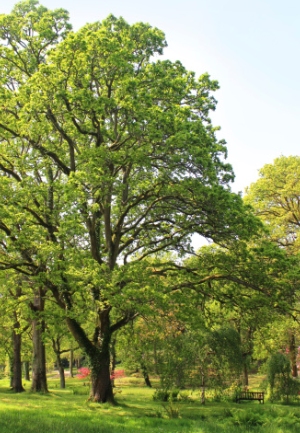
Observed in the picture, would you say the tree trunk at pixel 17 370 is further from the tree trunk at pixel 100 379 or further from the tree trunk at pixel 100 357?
the tree trunk at pixel 100 379

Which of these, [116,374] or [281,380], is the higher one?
[281,380]

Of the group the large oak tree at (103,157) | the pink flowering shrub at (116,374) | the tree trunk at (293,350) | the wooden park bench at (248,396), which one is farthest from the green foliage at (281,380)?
the pink flowering shrub at (116,374)

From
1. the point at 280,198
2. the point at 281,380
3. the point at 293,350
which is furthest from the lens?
the point at 293,350

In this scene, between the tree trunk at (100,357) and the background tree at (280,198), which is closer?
the tree trunk at (100,357)

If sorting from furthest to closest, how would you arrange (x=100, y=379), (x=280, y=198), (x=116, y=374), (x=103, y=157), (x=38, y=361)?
1. (x=116, y=374)
2. (x=280, y=198)
3. (x=38, y=361)
4. (x=100, y=379)
5. (x=103, y=157)

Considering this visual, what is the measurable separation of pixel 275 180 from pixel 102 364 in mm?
19459

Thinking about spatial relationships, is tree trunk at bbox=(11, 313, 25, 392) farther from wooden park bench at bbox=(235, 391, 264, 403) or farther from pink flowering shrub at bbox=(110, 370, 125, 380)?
wooden park bench at bbox=(235, 391, 264, 403)

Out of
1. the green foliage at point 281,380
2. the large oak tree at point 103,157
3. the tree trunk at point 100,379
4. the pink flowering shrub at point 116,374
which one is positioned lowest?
the pink flowering shrub at point 116,374

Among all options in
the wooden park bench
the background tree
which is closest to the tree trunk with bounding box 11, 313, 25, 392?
the wooden park bench

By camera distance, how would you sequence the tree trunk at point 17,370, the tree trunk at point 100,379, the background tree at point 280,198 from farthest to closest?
1. the tree trunk at point 17,370
2. the background tree at point 280,198
3. the tree trunk at point 100,379

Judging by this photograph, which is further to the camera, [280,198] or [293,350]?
[293,350]

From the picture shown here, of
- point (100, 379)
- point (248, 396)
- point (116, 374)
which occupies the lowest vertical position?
point (116, 374)

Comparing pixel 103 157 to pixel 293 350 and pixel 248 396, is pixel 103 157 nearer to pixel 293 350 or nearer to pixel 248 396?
pixel 248 396

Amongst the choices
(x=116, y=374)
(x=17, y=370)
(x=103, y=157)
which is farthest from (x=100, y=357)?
(x=116, y=374)
